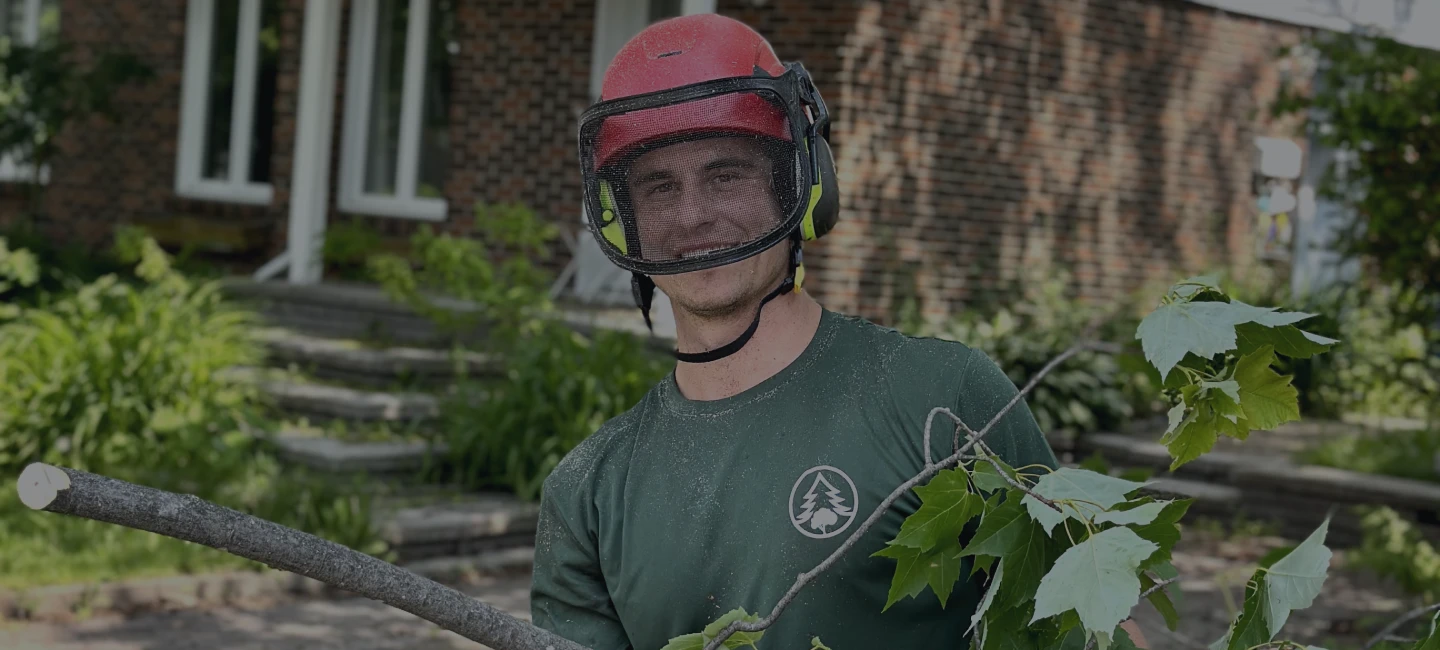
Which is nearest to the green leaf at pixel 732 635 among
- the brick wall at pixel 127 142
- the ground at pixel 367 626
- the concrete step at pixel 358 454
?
the ground at pixel 367 626

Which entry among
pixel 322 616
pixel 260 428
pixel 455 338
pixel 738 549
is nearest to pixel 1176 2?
pixel 455 338

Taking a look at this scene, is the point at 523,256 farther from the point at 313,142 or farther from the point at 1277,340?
the point at 1277,340

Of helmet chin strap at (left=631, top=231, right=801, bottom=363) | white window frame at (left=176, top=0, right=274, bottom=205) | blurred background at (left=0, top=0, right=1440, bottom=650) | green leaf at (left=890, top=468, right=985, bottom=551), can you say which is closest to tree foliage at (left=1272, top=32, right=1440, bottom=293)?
blurred background at (left=0, top=0, right=1440, bottom=650)

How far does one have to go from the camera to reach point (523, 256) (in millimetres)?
9680

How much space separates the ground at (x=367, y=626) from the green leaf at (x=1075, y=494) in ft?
13.3

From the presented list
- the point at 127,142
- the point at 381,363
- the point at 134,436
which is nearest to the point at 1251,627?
the point at 134,436

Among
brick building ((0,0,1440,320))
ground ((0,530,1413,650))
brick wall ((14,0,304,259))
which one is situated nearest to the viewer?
ground ((0,530,1413,650))

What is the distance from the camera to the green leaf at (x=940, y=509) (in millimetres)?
1759

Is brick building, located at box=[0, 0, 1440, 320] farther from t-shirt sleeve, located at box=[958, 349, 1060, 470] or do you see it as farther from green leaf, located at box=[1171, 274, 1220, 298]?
green leaf, located at box=[1171, 274, 1220, 298]

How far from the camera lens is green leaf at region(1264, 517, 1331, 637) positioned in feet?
5.51

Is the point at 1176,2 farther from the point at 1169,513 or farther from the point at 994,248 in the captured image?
the point at 1169,513

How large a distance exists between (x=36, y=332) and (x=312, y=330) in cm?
309

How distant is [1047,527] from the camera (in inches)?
62.1

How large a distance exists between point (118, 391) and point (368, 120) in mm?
5942
